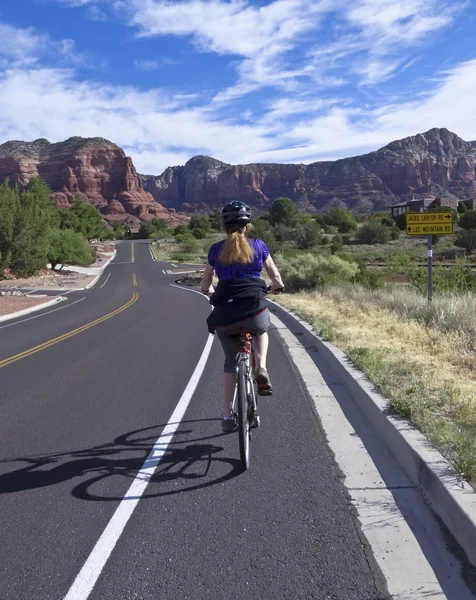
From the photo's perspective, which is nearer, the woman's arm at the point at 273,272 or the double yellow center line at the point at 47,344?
the woman's arm at the point at 273,272

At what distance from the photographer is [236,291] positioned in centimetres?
514

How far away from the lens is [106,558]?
3.62m

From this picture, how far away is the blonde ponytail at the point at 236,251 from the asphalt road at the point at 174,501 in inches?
69.9

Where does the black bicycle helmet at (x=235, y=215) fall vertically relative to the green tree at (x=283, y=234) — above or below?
above

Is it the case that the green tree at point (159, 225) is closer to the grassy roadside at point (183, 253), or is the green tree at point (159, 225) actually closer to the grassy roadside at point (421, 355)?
the grassy roadside at point (183, 253)

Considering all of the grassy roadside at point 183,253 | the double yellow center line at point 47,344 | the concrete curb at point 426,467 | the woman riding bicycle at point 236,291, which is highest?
the woman riding bicycle at point 236,291

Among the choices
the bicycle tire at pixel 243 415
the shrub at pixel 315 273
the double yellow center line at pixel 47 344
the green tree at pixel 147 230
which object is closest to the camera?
the bicycle tire at pixel 243 415

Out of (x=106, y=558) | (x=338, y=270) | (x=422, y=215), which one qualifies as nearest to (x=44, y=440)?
(x=106, y=558)

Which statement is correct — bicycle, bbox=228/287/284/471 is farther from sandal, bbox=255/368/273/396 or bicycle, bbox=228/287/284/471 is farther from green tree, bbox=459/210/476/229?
green tree, bbox=459/210/476/229

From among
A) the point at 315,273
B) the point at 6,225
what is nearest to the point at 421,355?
the point at 315,273

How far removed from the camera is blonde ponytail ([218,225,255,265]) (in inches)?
201

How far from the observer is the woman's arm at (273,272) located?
5.47 metres

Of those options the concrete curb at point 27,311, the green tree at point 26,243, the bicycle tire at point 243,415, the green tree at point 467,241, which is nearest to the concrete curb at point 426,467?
the bicycle tire at point 243,415

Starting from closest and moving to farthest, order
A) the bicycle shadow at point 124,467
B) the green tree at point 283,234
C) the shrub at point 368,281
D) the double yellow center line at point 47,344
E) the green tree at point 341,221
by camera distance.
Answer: the bicycle shadow at point 124,467
the double yellow center line at point 47,344
the shrub at point 368,281
the green tree at point 283,234
the green tree at point 341,221
